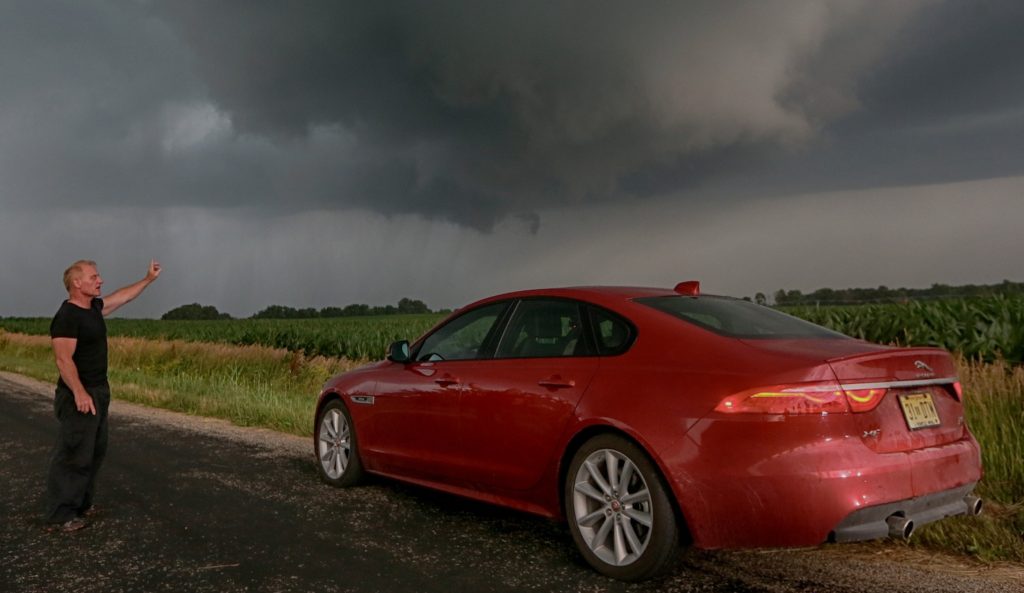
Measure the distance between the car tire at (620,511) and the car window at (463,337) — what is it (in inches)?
51.8

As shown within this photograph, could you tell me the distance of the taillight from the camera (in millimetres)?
3908

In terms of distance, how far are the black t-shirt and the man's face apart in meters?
0.12

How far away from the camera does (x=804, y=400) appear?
3.91 meters

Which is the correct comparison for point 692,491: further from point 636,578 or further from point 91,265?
point 91,265

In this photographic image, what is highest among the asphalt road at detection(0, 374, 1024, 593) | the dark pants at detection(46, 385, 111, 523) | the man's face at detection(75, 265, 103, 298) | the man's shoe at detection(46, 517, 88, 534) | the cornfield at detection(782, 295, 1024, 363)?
the cornfield at detection(782, 295, 1024, 363)

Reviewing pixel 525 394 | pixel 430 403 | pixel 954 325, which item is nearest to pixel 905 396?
pixel 525 394

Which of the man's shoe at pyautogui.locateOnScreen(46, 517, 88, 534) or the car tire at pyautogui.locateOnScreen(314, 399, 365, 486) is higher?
the car tire at pyautogui.locateOnScreen(314, 399, 365, 486)

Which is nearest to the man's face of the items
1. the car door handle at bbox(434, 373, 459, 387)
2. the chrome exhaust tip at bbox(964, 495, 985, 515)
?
the car door handle at bbox(434, 373, 459, 387)

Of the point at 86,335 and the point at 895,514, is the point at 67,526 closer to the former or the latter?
the point at 86,335

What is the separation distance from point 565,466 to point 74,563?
287cm

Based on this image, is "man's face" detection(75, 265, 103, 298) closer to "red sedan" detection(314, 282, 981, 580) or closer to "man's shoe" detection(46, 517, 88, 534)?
"man's shoe" detection(46, 517, 88, 534)

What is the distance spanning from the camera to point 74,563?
4.86m

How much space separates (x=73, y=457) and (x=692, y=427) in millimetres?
4341

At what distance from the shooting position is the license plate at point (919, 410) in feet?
13.6
